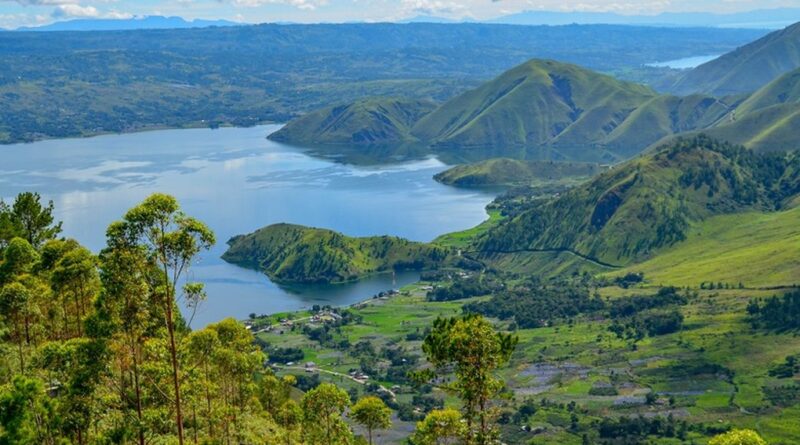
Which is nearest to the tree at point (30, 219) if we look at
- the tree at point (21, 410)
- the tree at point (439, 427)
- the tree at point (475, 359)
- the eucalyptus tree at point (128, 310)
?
the tree at point (21, 410)

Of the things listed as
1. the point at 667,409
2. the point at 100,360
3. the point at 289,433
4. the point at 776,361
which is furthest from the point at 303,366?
the point at 100,360

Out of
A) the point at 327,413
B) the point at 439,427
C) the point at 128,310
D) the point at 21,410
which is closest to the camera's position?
the point at 128,310

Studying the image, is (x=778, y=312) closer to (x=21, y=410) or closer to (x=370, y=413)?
(x=370, y=413)

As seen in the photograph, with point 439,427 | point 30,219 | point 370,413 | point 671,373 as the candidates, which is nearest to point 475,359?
point 439,427

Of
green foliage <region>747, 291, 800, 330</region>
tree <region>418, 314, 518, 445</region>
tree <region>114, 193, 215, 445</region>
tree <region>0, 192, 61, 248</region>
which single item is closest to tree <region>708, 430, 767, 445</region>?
tree <region>418, 314, 518, 445</region>

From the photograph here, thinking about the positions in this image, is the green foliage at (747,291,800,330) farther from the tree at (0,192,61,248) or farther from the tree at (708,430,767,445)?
the tree at (708,430,767,445)

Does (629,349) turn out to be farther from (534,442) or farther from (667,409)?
(534,442)

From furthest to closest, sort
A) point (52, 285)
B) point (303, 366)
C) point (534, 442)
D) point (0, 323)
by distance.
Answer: point (303, 366)
point (534, 442)
point (0, 323)
point (52, 285)

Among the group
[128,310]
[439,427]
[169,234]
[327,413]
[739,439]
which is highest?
[169,234]

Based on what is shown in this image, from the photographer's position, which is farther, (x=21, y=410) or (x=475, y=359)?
(x=21, y=410)
